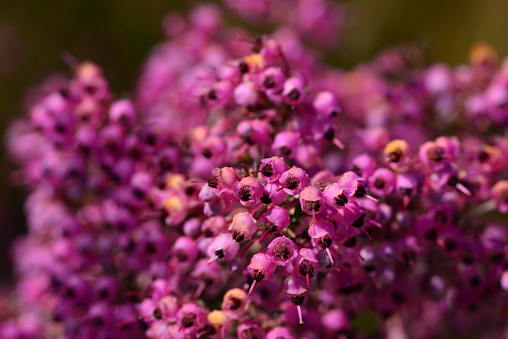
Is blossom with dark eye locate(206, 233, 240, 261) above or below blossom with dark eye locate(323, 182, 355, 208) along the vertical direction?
below

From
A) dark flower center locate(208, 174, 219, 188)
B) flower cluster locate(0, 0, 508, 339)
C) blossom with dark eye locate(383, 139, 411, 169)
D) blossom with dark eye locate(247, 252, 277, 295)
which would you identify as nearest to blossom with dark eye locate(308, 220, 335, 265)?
flower cluster locate(0, 0, 508, 339)

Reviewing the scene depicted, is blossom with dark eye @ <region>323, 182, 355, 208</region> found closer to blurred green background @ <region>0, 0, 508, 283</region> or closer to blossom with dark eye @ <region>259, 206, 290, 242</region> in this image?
blossom with dark eye @ <region>259, 206, 290, 242</region>

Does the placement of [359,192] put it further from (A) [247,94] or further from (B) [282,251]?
(A) [247,94]

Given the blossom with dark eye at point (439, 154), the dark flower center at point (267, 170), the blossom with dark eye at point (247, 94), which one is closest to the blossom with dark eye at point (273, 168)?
the dark flower center at point (267, 170)

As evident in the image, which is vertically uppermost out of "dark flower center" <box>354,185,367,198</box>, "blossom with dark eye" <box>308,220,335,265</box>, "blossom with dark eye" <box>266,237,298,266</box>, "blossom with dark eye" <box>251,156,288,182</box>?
"blossom with dark eye" <box>251,156,288,182</box>

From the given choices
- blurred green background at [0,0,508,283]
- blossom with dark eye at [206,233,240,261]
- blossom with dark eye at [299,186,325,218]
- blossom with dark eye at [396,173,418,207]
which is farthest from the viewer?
blurred green background at [0,0,508,283]

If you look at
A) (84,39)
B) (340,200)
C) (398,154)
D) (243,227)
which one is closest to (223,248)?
(243,227)

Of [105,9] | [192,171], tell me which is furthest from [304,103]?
[105,9]

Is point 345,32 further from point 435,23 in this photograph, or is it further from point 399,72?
point 399,72
